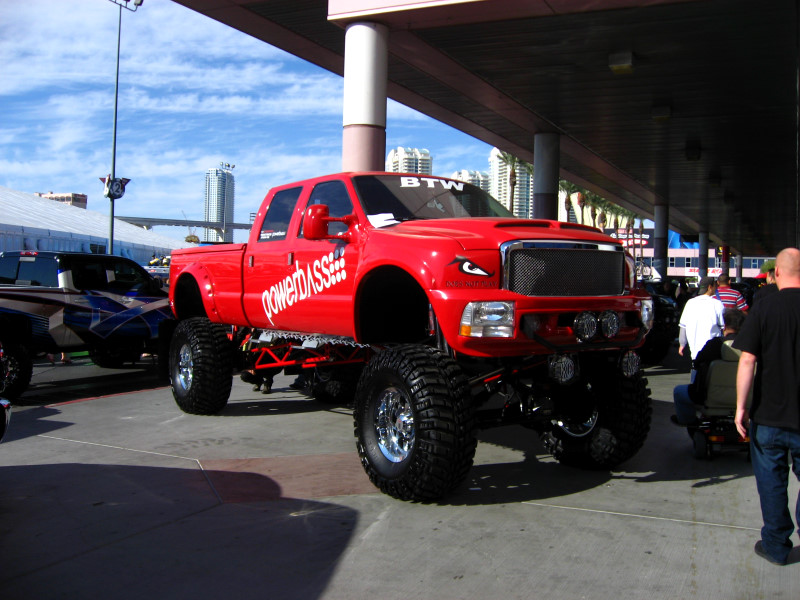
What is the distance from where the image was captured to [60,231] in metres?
26.8

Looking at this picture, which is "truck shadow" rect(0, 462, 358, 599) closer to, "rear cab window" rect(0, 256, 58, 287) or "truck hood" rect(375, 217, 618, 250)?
"truck hood" rect(375, 217, 618, 250)

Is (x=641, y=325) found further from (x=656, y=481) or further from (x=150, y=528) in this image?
(x=150, y=528)

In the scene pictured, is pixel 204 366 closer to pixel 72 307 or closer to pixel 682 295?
pixel 72 307

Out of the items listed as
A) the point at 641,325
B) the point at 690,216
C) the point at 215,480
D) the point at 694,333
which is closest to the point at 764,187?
the point at 690,216

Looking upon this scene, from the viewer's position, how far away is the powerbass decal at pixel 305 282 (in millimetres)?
6273

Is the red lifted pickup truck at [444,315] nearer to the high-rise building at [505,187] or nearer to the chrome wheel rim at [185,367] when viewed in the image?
the chrome wheel rim at [185,367]

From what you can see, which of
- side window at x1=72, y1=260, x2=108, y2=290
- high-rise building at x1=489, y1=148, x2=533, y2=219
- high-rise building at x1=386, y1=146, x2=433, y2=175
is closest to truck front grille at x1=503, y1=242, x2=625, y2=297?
side window at x1=72, y1=260, x2=108, y2=290

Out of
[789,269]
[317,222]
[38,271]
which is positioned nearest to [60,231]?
[38,271]

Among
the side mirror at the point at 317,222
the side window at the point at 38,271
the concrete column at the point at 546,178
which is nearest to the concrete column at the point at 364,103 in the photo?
the side window at the point at 38,271

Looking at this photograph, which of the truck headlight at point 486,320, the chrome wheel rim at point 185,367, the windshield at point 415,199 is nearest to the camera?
the truck headlight at point 486,320

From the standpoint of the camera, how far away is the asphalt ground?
12.9 ft

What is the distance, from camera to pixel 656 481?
19.6ft

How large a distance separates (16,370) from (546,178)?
42.6ft

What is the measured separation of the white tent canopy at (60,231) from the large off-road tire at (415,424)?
18930 mm
